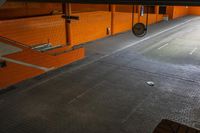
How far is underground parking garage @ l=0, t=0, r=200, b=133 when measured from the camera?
477 centimetres

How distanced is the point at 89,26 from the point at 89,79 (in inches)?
225

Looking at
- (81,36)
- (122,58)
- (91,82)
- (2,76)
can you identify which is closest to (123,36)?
(81,36)

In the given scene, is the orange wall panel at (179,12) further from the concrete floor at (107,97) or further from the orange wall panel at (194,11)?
the concrete floor at (107,97)

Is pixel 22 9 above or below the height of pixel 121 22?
above

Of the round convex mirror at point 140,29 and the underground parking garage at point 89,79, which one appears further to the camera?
the round convex mirror at point 140,29

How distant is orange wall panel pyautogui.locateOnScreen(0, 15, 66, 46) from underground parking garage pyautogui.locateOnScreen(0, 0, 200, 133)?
36mm

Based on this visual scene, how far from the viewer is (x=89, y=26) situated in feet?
40.0

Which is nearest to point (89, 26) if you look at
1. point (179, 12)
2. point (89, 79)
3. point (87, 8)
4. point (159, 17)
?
point (87, 8)

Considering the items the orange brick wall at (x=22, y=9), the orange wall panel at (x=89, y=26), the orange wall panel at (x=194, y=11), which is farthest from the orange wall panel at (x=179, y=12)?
the orange brick wall at (x=22, y=9)

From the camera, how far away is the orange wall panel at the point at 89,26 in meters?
11.3

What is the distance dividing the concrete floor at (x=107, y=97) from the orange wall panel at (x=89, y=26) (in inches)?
84.2

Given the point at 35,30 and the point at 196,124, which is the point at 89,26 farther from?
the point at 196,124

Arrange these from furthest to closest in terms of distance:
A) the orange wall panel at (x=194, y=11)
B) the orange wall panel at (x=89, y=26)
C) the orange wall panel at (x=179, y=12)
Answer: the orange wall panel at (x=194, y=11) < the orange wall panel at (x=179, y=12) < the orange wall panel at (x=89, y=26)

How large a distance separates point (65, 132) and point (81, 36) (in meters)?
7.84
